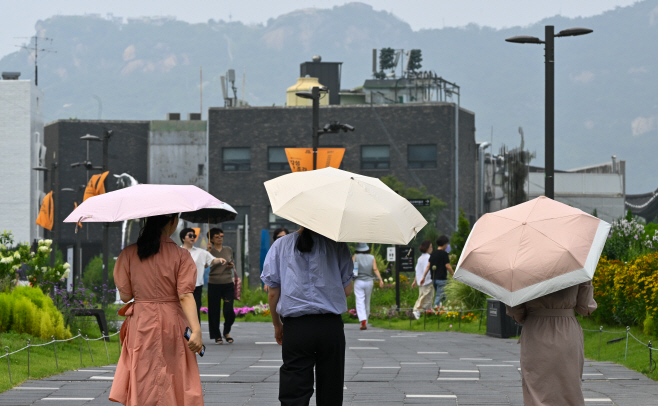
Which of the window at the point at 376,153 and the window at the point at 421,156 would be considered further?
the window at the point at 376,153

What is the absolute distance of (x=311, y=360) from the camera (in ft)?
20.6

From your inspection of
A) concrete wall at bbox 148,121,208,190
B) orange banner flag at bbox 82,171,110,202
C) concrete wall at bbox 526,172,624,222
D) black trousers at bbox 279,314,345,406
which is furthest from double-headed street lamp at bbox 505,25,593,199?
concrete wall at bbox 526,172,624,222

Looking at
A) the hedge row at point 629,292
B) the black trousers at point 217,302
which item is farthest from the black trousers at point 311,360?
the black trousers at point 217,302

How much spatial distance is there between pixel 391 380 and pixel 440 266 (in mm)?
11122

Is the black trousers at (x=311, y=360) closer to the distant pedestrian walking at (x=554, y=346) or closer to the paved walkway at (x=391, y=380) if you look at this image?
the distant pedestrian walking at (x=554, y=346)

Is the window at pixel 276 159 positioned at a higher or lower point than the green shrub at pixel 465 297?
higher

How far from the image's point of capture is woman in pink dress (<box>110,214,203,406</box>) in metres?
6.19

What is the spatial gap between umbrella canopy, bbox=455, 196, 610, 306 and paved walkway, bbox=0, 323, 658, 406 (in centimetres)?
273

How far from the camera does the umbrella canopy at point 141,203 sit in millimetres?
6285

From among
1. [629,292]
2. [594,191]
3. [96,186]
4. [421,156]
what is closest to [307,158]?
[629,292]

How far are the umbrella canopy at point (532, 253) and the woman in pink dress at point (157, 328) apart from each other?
1.78m

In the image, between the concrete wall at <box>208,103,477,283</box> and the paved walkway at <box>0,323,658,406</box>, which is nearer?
the paved walkway at <box>0,323,658,406</box>

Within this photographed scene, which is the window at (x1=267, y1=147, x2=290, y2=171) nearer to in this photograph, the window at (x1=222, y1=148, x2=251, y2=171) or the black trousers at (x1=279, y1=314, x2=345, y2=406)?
the window at (x1=222, y1=148, x2=251, y2=171)

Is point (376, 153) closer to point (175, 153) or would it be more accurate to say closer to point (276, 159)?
point (276, 159)
